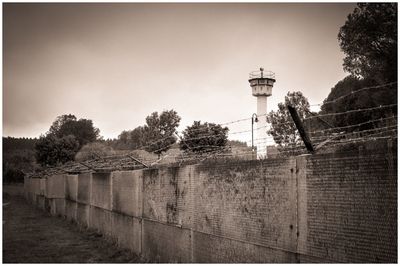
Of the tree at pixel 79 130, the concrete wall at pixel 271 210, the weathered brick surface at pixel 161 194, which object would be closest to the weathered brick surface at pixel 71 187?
the concrete wall at pixel 271 210

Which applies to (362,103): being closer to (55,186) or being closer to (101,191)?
(55,186)

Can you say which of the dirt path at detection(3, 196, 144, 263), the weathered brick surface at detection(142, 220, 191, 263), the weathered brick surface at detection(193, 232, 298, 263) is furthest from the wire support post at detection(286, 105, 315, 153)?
the dirt path at detection(3, 196, 144, 263)

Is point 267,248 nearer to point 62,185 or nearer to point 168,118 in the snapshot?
point 62,185

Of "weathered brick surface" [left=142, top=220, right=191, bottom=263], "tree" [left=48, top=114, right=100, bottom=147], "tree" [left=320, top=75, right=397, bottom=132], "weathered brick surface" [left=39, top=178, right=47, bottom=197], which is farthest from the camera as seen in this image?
"tree" [left=48, top=114, right=100, bottom=147]

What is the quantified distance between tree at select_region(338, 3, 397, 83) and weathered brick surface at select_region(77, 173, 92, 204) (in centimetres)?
1948

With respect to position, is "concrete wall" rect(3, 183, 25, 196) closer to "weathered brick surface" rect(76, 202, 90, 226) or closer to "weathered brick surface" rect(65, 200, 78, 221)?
"weathered brick surface" rect(65, 200, 78, 221)

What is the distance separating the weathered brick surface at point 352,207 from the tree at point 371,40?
894 inches

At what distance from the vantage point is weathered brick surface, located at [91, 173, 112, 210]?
9.52 meters

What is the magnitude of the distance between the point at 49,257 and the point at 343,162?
607 cm

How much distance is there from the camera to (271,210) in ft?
14.3

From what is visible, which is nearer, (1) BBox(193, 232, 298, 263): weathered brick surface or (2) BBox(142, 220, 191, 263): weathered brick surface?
(1) BBox(193, 232, 298, 263): weathered brick surface

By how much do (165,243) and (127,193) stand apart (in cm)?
212

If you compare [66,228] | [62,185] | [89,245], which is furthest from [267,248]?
[62,185]

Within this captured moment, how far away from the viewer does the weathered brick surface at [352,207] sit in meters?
3.22
